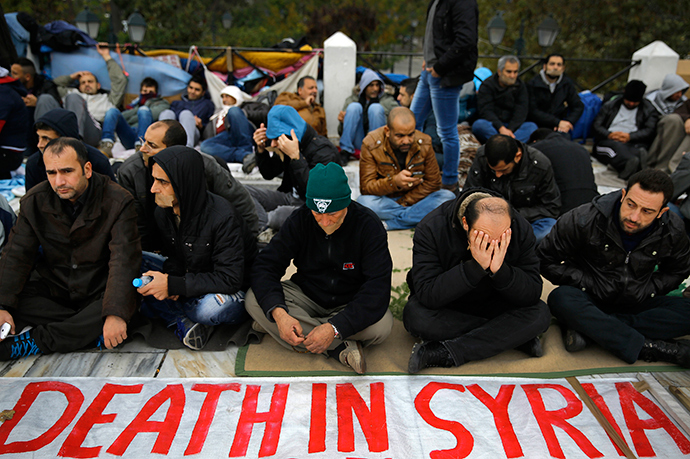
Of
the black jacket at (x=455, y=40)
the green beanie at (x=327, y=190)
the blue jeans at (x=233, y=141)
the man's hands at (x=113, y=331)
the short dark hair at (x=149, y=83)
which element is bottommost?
the man's hands at (x=113, y=331)

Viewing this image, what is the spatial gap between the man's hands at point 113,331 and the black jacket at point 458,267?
1615mm

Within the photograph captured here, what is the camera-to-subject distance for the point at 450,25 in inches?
182

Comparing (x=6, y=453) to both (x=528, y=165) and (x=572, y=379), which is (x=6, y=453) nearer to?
(x=572, y=379)

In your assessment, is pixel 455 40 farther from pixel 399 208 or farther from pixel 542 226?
pixel 542 226

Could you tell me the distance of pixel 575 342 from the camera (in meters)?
2.82

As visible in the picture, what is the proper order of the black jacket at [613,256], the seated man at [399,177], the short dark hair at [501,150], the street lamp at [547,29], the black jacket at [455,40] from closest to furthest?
the black jacket at [613,256]
the short dark hair at [501,150]
the black jacket at [455,40]
the seated man at [399,177]
the street lamp at [547,29]

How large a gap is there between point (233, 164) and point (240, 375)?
393 cm

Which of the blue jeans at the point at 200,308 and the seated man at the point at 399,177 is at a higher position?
the seated man at the point at 399,177

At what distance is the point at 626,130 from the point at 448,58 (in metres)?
3.49

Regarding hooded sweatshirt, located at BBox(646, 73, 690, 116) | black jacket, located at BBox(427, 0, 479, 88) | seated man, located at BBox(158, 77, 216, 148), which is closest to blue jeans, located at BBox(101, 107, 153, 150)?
seated man, located at BBox(158, 77, 216, 148)

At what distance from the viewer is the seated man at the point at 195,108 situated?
664 centimetres

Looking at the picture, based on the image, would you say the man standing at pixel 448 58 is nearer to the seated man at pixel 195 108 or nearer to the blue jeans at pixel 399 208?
the blue jeans at pixel 399 208

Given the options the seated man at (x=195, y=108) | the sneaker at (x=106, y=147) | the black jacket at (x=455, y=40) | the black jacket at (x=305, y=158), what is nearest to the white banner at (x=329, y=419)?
the black jacket at (x=305, y=158)

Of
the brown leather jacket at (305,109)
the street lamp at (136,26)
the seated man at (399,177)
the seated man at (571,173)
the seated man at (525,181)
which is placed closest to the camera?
the seated man at (525,181)
